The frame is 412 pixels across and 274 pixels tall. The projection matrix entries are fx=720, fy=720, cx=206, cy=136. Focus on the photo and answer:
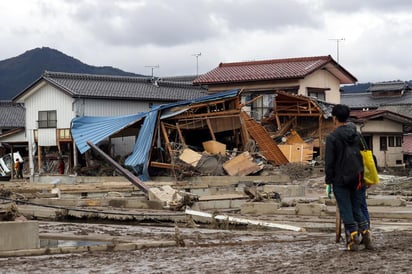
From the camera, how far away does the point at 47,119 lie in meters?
40.1

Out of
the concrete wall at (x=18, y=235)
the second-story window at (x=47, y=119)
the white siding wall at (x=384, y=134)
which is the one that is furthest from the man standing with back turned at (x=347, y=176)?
the second-story window at (x=47, y=119)

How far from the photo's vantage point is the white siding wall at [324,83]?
3972 cm

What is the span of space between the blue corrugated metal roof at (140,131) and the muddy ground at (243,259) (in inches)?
880

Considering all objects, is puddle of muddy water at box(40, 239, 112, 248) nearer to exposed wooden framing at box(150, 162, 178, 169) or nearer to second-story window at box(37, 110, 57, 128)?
exposed wooden framing at box(150, 162, 178, 169)

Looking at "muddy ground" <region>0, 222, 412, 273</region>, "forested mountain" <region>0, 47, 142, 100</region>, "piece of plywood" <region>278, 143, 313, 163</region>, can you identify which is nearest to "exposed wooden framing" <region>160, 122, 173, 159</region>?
"piece of plywood" <region>278, 143, 313, 163</region>

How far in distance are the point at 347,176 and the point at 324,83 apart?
1363 inches

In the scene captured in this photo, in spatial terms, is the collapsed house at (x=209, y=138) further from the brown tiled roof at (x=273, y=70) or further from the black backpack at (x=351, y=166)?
the black backpack at (x=351, y=166)

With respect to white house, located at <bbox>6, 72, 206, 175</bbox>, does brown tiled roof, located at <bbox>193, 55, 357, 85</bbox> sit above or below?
above

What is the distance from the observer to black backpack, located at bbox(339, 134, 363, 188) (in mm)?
7652

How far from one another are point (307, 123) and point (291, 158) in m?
3.56

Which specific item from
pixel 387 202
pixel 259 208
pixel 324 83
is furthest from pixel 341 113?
pixel 324 83

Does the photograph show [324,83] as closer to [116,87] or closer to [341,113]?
[116,87]

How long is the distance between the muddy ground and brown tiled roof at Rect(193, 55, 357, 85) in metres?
30.2

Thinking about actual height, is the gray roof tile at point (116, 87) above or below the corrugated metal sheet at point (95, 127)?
above
